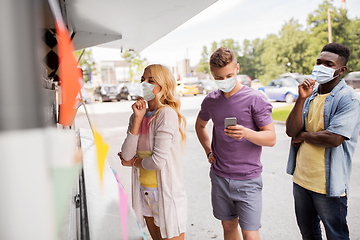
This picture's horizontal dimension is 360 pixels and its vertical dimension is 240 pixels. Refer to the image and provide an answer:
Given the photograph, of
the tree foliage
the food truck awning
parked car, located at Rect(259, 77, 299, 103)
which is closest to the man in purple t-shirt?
the food truck awning

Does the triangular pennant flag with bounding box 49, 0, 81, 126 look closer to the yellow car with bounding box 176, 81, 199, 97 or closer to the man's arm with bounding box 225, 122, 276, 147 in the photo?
the man's arm with bounding box 225, 122, 276, 147

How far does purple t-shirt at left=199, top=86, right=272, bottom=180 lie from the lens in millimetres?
2244

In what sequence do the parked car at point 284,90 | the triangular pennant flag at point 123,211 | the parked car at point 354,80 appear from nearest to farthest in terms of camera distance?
the triangular pennant flag at point 123,211 → the parked car at point 284,90 → the parked car at point 354,80

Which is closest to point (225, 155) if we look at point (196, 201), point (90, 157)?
point (196, 201)

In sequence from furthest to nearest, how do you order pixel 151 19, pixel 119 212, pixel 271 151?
pixel 271 151
pixel 151 19
pixel 119 212

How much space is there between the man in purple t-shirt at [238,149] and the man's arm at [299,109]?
0.17 meters

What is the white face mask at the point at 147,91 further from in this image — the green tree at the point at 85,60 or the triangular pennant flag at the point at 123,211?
the green tree at the point at 85,60

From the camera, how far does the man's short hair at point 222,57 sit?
229 cm

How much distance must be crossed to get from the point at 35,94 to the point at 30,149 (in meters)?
0.09

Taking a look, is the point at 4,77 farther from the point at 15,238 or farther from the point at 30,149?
the point at 15,238

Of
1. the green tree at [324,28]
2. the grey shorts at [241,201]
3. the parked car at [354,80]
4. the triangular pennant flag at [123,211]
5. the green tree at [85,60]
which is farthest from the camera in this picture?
the green tree at [324,28]

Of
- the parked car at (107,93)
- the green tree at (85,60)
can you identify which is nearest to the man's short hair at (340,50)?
the green tree at (85,60)

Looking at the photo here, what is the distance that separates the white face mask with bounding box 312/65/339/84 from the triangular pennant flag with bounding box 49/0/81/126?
175 cm

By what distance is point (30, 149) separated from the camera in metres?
0.47
